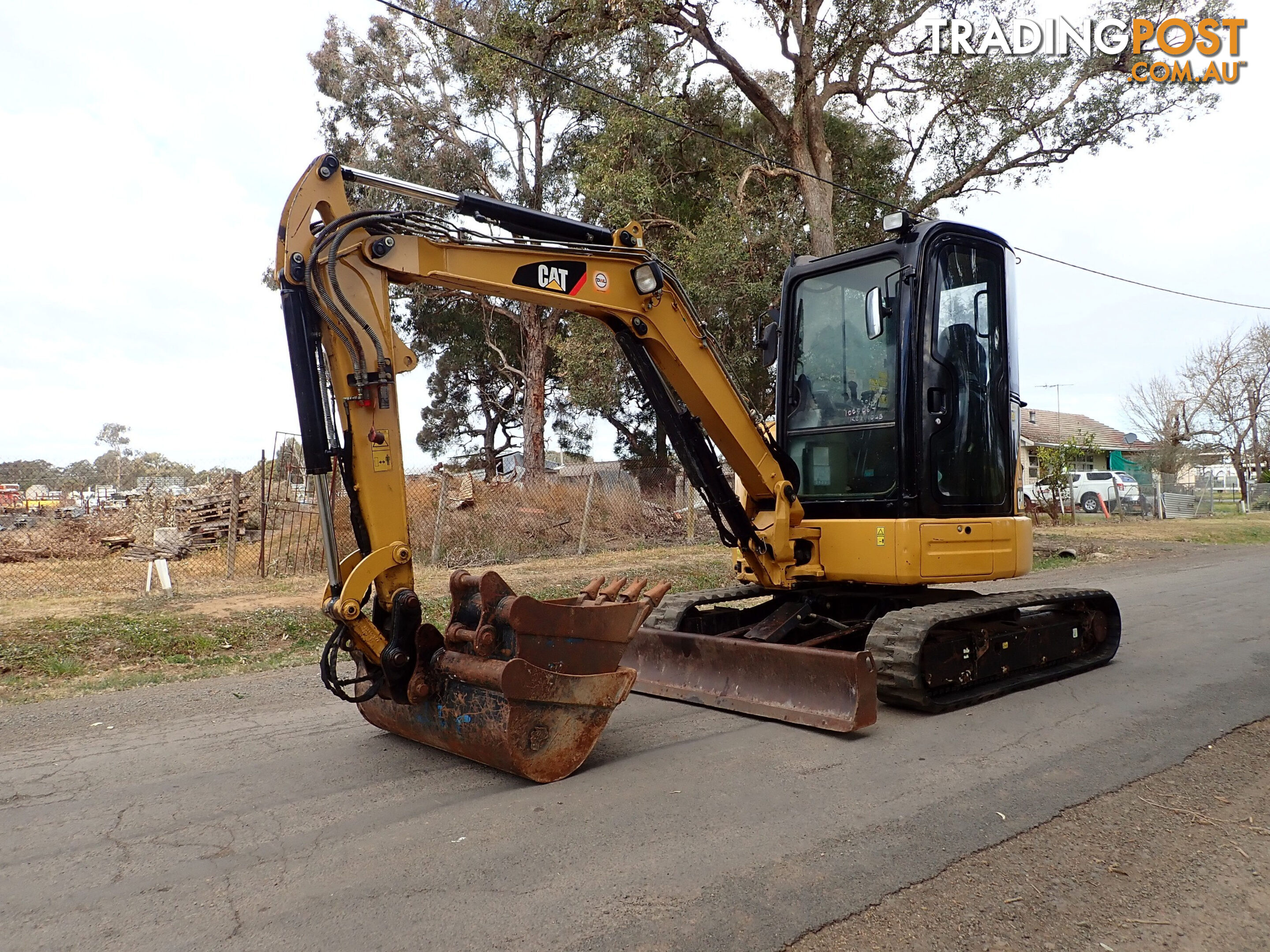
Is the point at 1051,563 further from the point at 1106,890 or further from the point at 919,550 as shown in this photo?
the point at 1106,890

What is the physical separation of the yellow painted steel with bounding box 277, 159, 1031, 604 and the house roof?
127 feet

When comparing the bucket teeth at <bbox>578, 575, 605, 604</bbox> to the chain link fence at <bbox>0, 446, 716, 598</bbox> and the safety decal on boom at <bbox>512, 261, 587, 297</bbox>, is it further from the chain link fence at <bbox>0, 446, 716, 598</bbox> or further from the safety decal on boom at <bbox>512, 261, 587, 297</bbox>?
the chain link fence at <bbox>0, 446, 716, 598</bbox>

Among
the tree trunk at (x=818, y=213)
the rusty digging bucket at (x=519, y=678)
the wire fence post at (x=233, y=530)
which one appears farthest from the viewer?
the tree trunk at (x=818, y=213)

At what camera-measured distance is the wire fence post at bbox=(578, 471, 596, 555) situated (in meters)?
16.2

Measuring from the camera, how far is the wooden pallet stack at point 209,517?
1845cm

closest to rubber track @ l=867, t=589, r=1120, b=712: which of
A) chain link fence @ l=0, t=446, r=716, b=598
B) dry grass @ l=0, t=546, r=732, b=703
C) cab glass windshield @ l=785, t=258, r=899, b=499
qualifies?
cab glass windshield @ l=785, t=258, r=899, b=499

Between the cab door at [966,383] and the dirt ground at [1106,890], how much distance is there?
242 centimetres

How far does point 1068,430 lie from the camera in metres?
55.8

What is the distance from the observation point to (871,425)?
6297mm

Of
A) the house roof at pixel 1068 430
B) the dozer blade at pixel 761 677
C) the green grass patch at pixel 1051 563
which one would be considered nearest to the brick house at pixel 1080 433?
the house roof at pixel 1068 430

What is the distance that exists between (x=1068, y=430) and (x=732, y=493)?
55711mm

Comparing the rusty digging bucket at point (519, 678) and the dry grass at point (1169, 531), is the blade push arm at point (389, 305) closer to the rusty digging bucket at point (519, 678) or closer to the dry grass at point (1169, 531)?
the rusty digging bucket at point (519, 678)

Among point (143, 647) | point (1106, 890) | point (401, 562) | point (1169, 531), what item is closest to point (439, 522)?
point (143, 647)

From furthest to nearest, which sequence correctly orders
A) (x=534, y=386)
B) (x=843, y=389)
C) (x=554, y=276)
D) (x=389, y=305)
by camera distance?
(x=534, y=386)
(x=843, y=389)
(x=554, y=276)
(x=389, y=305)
